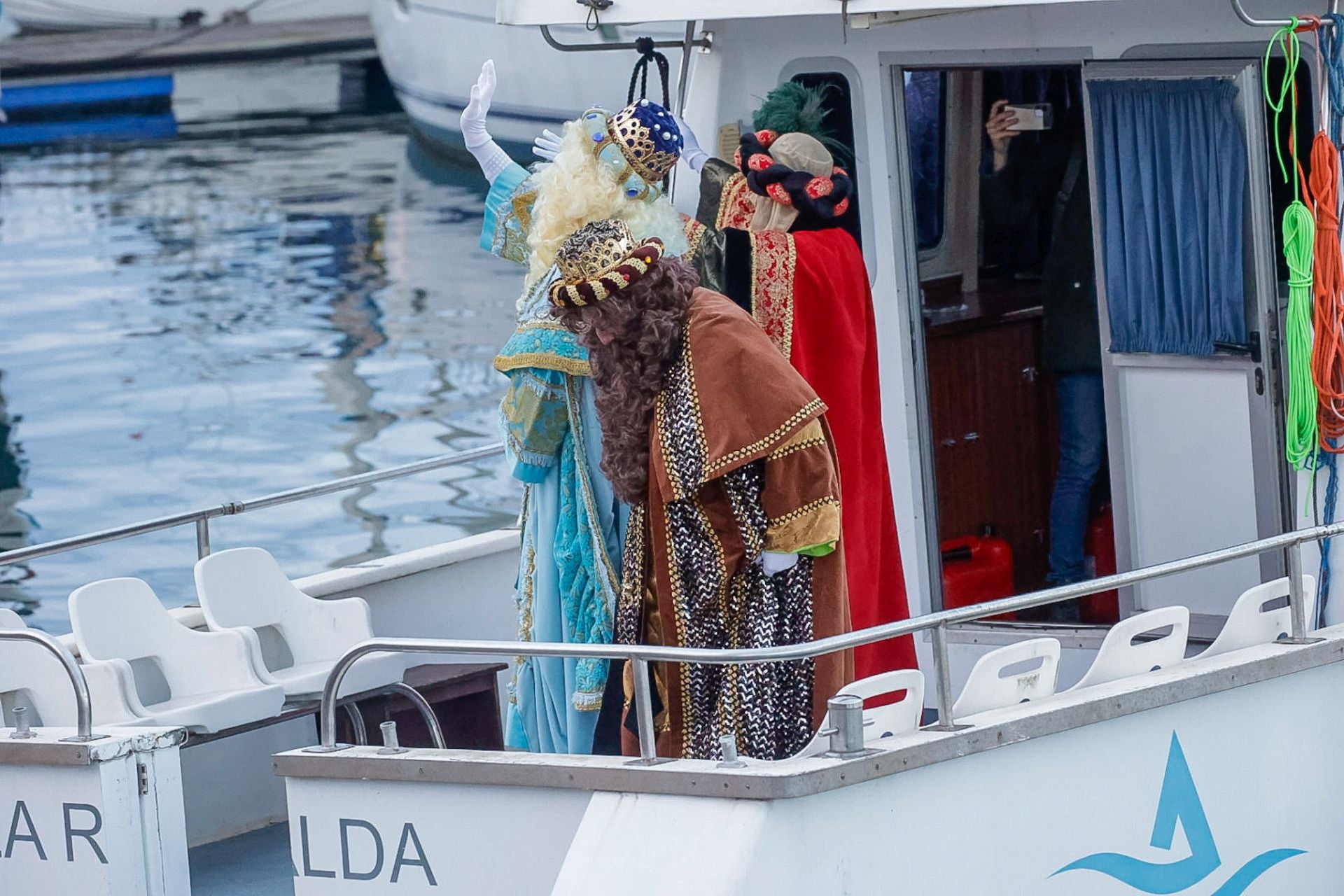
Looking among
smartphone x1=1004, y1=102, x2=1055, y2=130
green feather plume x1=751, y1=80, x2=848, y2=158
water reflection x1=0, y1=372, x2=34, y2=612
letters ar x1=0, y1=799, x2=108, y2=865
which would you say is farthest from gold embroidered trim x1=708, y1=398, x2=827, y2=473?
water reflection x1=0, y1=372, x2=34, y2=612

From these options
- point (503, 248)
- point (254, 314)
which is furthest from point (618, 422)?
point (254, 314)

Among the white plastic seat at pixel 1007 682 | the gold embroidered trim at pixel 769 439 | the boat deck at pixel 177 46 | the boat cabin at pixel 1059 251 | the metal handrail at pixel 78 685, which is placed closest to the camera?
the white plastic seat at pixel 1007 682

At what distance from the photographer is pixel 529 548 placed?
5.10 m

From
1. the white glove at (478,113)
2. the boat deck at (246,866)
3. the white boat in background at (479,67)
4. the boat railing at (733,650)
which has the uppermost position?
the white boat in background at (479,67)

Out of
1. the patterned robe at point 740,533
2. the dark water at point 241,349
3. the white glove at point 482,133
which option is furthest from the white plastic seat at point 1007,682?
the dark water at point 241,349

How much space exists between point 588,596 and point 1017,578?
219 cm

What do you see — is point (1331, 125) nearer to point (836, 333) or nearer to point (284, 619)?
point (836, 333)

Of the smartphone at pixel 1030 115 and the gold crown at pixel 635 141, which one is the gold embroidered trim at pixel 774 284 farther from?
the smartphone at pixel 1030 115

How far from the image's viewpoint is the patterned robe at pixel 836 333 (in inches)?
203

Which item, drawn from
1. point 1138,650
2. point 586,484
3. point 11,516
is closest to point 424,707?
point 586,484

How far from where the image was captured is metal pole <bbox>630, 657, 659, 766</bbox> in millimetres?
4020

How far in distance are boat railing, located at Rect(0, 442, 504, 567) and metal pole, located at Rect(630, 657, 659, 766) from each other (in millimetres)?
1842

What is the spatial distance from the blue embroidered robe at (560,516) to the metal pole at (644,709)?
86 centimetres

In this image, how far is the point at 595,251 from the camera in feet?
14.9
